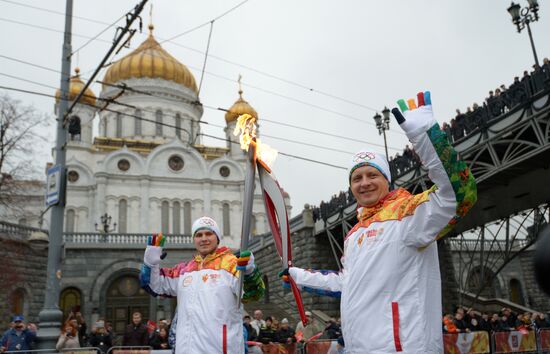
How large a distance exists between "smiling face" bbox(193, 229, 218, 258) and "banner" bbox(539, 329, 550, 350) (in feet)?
34.4

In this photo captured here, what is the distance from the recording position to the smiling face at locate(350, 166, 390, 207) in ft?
10.8

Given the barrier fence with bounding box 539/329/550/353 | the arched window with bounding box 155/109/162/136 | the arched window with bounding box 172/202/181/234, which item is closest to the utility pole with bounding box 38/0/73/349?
the barrier fence with bounding box 539/329/550/353

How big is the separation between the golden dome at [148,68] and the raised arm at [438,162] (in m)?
41.5

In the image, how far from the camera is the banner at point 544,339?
39.4ft

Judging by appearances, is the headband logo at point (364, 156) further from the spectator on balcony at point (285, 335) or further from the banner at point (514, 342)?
the banner at point (514, 342)

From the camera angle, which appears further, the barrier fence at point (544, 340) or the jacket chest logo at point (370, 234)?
Answer: the barrier fence at point (544, 340)

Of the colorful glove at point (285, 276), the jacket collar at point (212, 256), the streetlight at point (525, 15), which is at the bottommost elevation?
the colorful glove at point (285, 276)

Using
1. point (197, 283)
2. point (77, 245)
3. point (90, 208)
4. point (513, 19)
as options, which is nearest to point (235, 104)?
point (90, 208)

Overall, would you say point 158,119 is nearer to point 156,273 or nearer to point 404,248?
point 156,273

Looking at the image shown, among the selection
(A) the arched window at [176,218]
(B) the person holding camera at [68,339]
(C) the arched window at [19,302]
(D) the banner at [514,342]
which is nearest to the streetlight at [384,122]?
(D) the banner at [514,342]

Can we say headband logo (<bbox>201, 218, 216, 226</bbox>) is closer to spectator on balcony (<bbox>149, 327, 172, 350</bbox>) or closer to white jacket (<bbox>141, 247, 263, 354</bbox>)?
white jacket (<bbox>141, 247, 263, 354</bbox>)

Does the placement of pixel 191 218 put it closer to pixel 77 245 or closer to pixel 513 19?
pixel 77 245

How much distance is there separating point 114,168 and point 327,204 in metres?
22.1

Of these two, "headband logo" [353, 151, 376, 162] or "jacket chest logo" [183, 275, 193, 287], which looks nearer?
"headband logo" [353, 151, 376, 162]
